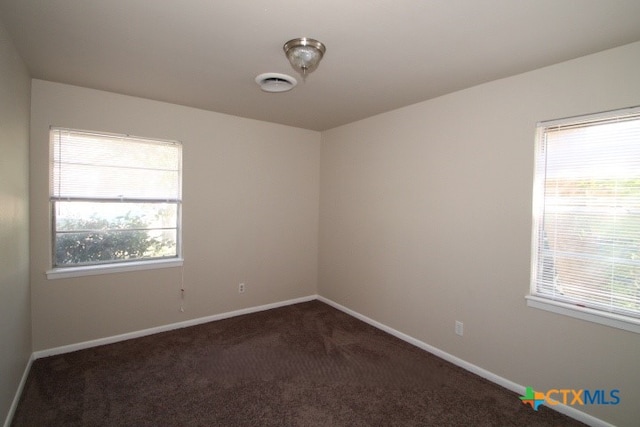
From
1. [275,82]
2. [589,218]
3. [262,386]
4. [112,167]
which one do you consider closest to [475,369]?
[589,218]

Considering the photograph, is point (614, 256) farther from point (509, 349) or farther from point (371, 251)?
point (371, 251)

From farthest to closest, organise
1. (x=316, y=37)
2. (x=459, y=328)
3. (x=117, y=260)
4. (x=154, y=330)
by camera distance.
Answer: (x=154, y=330), (x=117, y=260), (x=459, y=328), (x=316, y=37)

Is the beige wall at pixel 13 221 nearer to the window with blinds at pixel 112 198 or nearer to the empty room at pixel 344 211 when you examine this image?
the empty room at pixel 344 211

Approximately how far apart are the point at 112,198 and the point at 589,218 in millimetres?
4089

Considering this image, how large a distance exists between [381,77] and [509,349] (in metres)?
2.44

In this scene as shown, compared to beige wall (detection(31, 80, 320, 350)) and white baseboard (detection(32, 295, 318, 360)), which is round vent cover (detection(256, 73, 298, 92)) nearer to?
beige wall (detection(31, 80, 320, 350))

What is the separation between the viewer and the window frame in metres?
2.89

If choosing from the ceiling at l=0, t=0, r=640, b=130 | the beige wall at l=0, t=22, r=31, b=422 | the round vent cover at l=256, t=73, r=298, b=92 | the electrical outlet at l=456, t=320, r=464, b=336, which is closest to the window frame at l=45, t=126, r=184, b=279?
the beige wall at l=0, t=22, r=31, b=422

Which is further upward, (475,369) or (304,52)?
(304,52)

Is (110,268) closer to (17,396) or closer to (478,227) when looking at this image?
(17,396)

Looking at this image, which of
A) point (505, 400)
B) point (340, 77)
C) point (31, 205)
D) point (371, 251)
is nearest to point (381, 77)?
point (340, 77)

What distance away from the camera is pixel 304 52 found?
80.0 inches

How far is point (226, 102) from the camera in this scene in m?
3.32

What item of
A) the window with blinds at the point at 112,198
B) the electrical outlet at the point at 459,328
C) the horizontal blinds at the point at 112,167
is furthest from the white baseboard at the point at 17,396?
the electrical outlet at the point at 459,328
